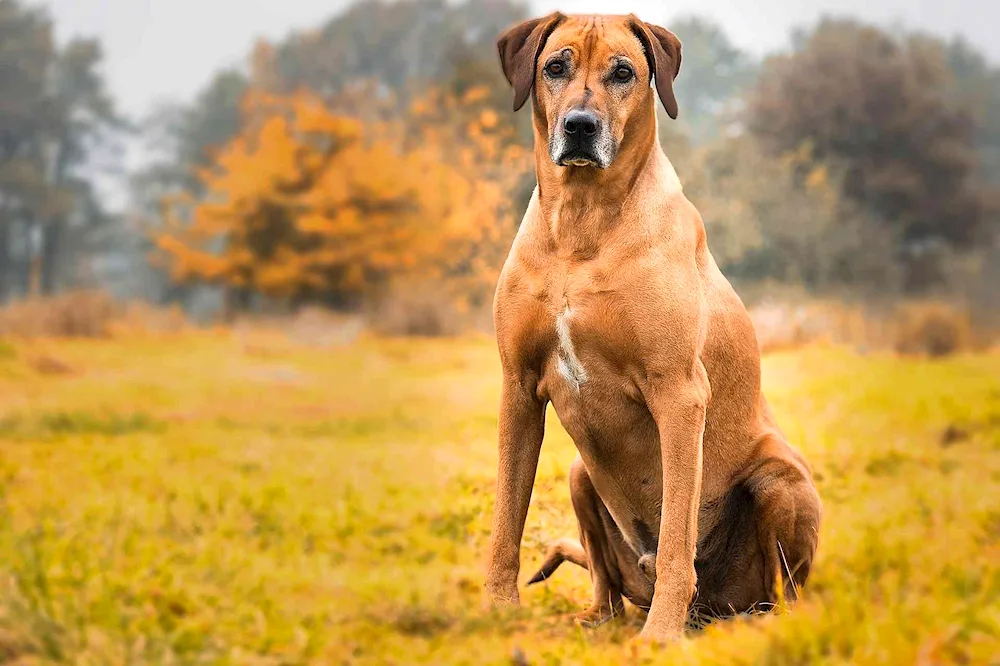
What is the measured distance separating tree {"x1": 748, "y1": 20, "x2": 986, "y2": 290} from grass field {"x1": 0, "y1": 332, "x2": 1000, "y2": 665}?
8863mm

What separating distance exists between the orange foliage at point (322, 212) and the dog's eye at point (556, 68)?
48.5 ft

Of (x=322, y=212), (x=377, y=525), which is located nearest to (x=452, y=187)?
(x=322, y=212)

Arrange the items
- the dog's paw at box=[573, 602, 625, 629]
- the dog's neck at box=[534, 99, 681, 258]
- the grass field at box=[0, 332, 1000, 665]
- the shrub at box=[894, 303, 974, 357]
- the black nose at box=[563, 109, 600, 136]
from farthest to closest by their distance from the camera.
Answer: the shrub at box=[894, 303, 974, 357] → the dog's paw at box=[573, 602, 625, 629] → the dog's neck at box=[534, 99, 681, 258] → the black nose at box=[563, 109, 600, 136] → the grass field at box=[0, 332, 1000, 665]

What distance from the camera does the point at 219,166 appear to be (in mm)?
19812

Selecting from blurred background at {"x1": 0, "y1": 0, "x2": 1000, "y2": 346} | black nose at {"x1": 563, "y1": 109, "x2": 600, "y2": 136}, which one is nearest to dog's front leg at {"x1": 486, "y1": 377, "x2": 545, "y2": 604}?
black nose at {"x1": 563, "y1": 109, "x2": 600, "y2": 136}

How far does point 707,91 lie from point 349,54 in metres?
9.47

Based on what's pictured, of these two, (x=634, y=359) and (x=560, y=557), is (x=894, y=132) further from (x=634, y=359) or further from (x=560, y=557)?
(x=634, y=359)

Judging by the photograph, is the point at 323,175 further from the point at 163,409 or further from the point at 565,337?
the point at 565,337

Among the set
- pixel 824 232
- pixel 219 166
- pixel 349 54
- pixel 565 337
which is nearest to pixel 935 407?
pixel 565 337

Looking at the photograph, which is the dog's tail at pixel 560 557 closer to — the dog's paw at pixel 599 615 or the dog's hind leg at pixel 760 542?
the dog's paw at pixel 599 615

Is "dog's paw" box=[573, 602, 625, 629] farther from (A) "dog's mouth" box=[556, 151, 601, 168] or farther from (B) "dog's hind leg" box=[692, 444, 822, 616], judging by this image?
(A) "dog's mouth" box=[556, 151, 601, 168]

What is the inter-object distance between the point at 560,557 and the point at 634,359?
1.21 metres

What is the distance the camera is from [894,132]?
2062cm

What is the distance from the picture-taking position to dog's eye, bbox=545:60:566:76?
355 centimetres
